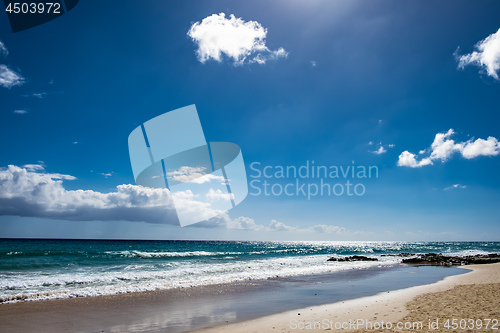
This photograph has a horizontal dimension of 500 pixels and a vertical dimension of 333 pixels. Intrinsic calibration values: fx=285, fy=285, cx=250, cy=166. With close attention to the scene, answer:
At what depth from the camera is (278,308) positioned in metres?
10.0

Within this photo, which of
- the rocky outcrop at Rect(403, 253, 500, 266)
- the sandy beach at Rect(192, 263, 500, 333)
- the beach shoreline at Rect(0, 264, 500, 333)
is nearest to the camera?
the sandy beach at Rect(192, 263, 500, 333)

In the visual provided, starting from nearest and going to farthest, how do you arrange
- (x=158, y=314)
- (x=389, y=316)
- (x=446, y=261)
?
(x=389, y=316)
(x=158, y=314)
(x=446, y=261)

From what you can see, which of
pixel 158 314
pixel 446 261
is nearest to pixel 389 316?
pixel 158 314

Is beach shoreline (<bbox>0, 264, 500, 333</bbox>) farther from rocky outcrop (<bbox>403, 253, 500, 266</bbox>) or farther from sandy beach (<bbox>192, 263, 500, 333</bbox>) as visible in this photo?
rocky outcrop (<bbox>403, 253, 500, 266</bbox>)

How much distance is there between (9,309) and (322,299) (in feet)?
37.7

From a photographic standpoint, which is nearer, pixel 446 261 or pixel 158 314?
pixel 158 314

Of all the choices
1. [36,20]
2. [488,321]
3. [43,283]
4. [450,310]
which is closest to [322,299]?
[450,310]

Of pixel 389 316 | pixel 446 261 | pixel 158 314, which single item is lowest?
pixel 446 261

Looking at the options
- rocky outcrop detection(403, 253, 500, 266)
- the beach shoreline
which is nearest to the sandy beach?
the beach shoreline

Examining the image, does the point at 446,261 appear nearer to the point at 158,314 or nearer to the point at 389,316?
the point at 389,316

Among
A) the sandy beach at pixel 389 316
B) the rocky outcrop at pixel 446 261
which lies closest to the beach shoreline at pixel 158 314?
the sandy beach at pixel 389 316

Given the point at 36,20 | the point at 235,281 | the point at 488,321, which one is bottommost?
the point at 235,281

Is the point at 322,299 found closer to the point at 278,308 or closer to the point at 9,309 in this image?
the point at 278,308

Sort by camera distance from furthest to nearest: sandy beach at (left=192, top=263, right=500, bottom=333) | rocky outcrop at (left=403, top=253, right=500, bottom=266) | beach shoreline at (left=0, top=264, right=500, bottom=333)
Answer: rocky outcrop at (left=403, top=253, right=500, bottom=266) → beach shoreline at (left=0, top=264, right=500, bottom=333) → sandy beach at (left=192, top=263, right=500, bottom=333)
